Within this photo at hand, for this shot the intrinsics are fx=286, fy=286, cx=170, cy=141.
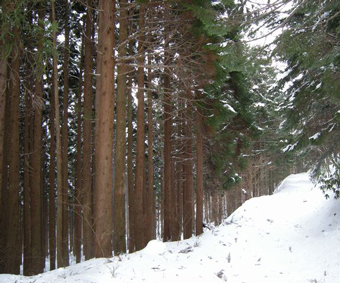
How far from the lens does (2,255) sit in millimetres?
10312

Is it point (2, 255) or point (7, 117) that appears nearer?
point (2, 255)

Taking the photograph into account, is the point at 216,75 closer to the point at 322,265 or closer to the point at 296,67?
the point at 296,67

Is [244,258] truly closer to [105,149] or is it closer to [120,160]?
[120,160]

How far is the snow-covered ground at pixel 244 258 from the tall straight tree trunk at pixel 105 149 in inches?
25.1

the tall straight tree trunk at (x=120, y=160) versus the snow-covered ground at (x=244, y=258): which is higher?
the tall straight tree trunk at (x=120, y=160)

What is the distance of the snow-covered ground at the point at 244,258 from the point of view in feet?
18.5

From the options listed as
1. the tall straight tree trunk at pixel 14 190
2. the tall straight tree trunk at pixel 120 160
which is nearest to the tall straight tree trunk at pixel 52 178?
the tall straight tree trunk at pixel 14 190

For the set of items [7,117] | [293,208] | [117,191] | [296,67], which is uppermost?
[296,67]

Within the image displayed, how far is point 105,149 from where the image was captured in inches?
289

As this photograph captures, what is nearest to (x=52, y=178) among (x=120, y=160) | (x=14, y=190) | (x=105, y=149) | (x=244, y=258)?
(x=14, y=190)

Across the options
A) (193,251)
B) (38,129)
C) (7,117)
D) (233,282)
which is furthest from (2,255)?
(233,282)

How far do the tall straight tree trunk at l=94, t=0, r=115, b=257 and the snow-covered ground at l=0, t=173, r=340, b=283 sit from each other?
637 mm

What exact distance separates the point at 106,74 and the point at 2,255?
784 cm

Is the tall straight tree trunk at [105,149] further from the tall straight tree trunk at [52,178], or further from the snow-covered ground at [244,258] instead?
the tall straight tree trunk at [52,178]
